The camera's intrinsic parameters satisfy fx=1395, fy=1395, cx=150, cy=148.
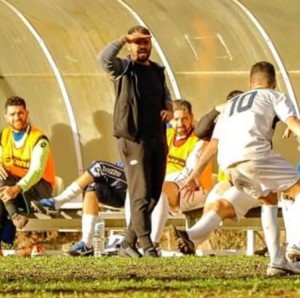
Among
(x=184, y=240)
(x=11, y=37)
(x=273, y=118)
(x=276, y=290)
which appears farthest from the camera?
(x=11, y=37)

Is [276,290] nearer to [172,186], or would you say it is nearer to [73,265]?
[73,265]

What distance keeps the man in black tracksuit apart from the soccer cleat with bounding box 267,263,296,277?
209 centimetres

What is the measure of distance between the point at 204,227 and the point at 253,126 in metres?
2.55

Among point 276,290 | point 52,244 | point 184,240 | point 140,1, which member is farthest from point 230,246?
point 276,290

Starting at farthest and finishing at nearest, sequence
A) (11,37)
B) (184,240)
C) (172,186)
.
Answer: (11,37), (172,186), (184,240)

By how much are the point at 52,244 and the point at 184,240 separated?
5176 millimetres

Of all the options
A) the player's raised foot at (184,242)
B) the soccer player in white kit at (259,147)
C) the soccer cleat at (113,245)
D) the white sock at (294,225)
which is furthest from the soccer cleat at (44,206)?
the soccer player in white kit at (259,147)

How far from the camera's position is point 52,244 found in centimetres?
1720

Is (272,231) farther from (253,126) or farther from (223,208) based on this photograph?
(223,208)

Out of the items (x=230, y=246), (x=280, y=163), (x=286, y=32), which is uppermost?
(x=286, y=32)

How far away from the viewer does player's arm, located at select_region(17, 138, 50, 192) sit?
14.2m

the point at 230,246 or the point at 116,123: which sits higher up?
the point at 116,123

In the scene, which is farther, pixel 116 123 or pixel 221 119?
pixel 116 123

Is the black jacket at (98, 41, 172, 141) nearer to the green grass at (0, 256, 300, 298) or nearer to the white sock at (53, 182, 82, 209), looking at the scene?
the green grass at (0, 256, 300, 298)
